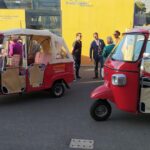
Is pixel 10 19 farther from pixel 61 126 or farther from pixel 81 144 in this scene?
pixel 81 144

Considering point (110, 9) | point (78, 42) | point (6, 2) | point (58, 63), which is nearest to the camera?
point (58, 63)

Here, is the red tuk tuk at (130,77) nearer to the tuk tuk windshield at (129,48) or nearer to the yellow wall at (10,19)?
the tuk tuk windshield at (129,48)

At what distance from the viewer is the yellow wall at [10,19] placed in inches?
647

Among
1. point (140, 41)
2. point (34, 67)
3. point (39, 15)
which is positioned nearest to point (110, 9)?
point (39, 15)

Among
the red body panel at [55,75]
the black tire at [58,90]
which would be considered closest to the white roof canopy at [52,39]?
the red body panel at [55,75]

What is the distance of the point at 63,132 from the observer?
6242mm

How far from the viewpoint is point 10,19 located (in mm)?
16422

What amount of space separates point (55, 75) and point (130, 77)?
3288mm

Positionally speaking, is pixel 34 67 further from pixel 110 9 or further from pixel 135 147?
pixel 110 9

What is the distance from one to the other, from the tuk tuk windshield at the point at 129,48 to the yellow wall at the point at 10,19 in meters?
10.2

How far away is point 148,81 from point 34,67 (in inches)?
134

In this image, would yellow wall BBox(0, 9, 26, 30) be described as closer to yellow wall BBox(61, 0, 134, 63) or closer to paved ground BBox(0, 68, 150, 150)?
yellow wall BBox(61, 0, 134, 63)

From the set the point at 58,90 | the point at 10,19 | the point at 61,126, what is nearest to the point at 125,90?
the point at 61,126

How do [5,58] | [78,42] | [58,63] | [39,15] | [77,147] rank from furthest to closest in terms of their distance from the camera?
[39,15] → [78,42] → [58,63] → [5,58] → [77,147]
